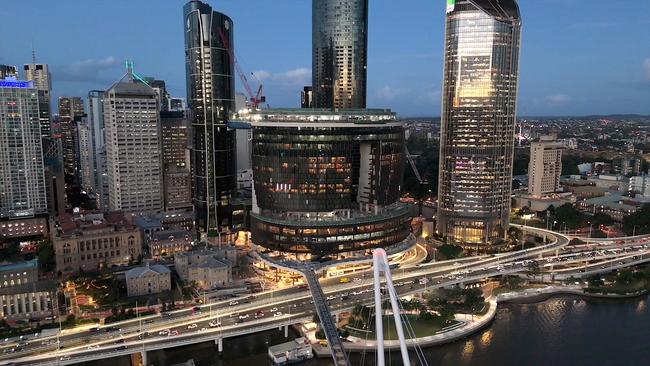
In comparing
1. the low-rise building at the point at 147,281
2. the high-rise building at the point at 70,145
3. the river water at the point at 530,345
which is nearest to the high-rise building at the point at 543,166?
the river water at the point at 530,345

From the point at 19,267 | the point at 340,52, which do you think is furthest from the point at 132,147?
the point at 340,52

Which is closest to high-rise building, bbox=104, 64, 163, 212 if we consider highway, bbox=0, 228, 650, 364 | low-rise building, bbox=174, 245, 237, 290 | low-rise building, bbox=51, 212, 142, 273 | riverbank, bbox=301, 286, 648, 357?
low-rise building, bbox=51, 212, 142, 273

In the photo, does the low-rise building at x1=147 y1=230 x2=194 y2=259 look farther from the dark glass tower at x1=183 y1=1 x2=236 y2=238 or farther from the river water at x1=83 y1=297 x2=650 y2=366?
the river water at x1=83 y1=297 x2=650 y2=366

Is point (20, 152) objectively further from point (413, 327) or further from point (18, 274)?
point (413, 327)

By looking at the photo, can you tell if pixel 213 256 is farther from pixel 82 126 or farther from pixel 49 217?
pixel 82 126

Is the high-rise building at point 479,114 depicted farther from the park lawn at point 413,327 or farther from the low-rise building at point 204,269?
the low-rise building at point 204,269
